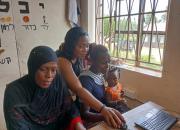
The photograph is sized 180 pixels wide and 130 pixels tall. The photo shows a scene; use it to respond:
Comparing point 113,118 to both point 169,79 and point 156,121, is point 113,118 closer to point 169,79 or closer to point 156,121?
point 156,121

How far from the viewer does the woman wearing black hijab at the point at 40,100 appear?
91cm

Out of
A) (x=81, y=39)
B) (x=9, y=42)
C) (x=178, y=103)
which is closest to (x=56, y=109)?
(x=81, y=39)

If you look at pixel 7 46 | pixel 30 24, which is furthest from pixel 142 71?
pixel 7 46

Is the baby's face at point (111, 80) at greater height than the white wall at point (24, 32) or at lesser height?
lesser

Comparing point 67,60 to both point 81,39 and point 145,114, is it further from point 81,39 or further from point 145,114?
point 145,114

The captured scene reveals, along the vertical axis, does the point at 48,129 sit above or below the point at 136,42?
below

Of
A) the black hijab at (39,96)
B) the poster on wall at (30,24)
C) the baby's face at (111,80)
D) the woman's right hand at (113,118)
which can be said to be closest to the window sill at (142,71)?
the baby's face at (111,80)

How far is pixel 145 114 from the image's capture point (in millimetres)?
1108

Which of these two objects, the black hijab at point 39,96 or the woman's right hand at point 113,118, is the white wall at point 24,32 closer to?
the black hijab at point 39,96

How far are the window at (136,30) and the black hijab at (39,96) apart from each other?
3.86 ft

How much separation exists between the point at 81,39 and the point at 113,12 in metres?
1.14

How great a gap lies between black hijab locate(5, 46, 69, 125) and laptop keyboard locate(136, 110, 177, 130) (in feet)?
1.81

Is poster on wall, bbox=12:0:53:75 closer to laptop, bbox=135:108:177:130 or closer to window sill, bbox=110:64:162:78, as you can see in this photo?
window sill, bbox=110:64:162:78

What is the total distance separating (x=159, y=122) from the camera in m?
0.99
